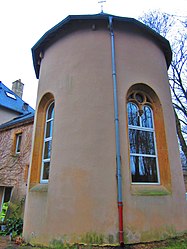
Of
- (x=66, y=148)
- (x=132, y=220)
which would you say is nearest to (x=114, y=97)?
(x=66, y=148)

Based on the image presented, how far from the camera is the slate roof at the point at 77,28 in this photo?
631cm

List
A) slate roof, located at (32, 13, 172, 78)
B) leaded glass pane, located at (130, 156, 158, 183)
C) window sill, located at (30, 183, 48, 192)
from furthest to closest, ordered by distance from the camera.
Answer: slate roof, located at (32, 13, 172, 78), window sill, located at (30, 183, 48, 192), leaded glass pane, located at (130, 156, 158, 183)

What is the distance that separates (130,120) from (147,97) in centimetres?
118

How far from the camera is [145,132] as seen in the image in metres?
6.02

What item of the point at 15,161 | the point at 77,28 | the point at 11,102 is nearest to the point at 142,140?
the point at 77,28

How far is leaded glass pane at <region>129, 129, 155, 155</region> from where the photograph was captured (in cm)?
567

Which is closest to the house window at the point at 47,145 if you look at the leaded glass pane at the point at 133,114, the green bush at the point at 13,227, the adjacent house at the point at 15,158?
the leaded glass pane at the point at 133,114

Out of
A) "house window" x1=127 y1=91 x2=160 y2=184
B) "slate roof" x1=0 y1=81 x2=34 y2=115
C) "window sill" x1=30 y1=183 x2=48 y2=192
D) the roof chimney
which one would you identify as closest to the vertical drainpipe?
"house window" x1=127 y1=91 x2=160 y2=184

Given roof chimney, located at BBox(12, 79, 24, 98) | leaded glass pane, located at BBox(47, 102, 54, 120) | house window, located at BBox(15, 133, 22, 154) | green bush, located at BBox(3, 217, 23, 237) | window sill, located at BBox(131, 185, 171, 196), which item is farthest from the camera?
roof chimney, located at BBox(12, 79, 24, 98)

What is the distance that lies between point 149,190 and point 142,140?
1.46m

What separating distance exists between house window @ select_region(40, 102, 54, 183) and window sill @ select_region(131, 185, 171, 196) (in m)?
2.74

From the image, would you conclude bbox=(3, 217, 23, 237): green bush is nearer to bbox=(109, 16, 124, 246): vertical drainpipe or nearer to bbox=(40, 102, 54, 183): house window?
bbox=(40, 102, 54, 183): house window

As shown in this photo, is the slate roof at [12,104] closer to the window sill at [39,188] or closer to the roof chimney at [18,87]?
the roof chimney at [18,87]

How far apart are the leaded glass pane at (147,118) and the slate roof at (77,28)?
271 centimetres
